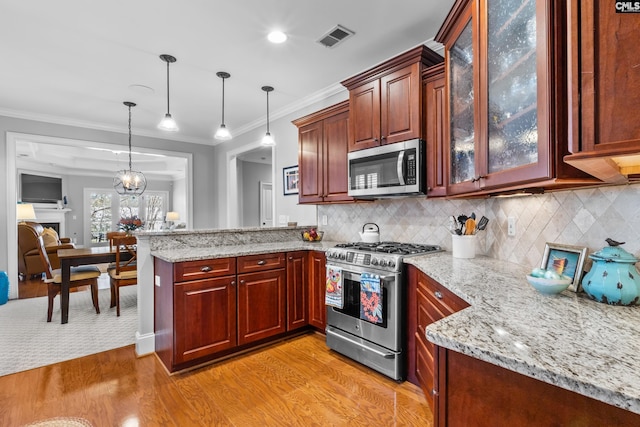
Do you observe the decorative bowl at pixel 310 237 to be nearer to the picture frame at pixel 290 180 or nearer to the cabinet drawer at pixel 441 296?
the picture frame at pixel 290 180

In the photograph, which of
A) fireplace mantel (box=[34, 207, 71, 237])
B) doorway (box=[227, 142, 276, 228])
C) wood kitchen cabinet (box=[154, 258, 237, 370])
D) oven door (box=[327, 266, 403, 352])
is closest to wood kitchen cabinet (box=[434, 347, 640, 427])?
oven door (box=[327, 266, 403, 352])

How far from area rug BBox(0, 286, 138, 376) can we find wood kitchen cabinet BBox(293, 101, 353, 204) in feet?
7.83

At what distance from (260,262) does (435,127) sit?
1.84 metres

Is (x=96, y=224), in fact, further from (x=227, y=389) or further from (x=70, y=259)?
(x=227, y=389)

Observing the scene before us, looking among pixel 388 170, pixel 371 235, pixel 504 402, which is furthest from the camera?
pixel 371 235

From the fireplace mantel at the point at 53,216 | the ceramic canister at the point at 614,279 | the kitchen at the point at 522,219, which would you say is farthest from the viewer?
the fireplace mantel at the point at 53,216

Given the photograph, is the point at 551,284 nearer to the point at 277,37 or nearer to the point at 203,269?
the point at 203,269

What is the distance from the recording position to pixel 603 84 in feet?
2.79

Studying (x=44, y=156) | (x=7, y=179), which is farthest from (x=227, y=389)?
(x=44, y=156)

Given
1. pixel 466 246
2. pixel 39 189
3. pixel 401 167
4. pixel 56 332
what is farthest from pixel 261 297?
pixel 39 189

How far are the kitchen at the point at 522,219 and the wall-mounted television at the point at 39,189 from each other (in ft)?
28.4

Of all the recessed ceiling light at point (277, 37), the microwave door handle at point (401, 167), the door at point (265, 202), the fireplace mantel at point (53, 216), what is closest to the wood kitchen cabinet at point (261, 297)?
the microwave door handle at point (401, 167)

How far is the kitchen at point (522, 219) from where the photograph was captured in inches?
55.0

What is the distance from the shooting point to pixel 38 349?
2861 millimetres
